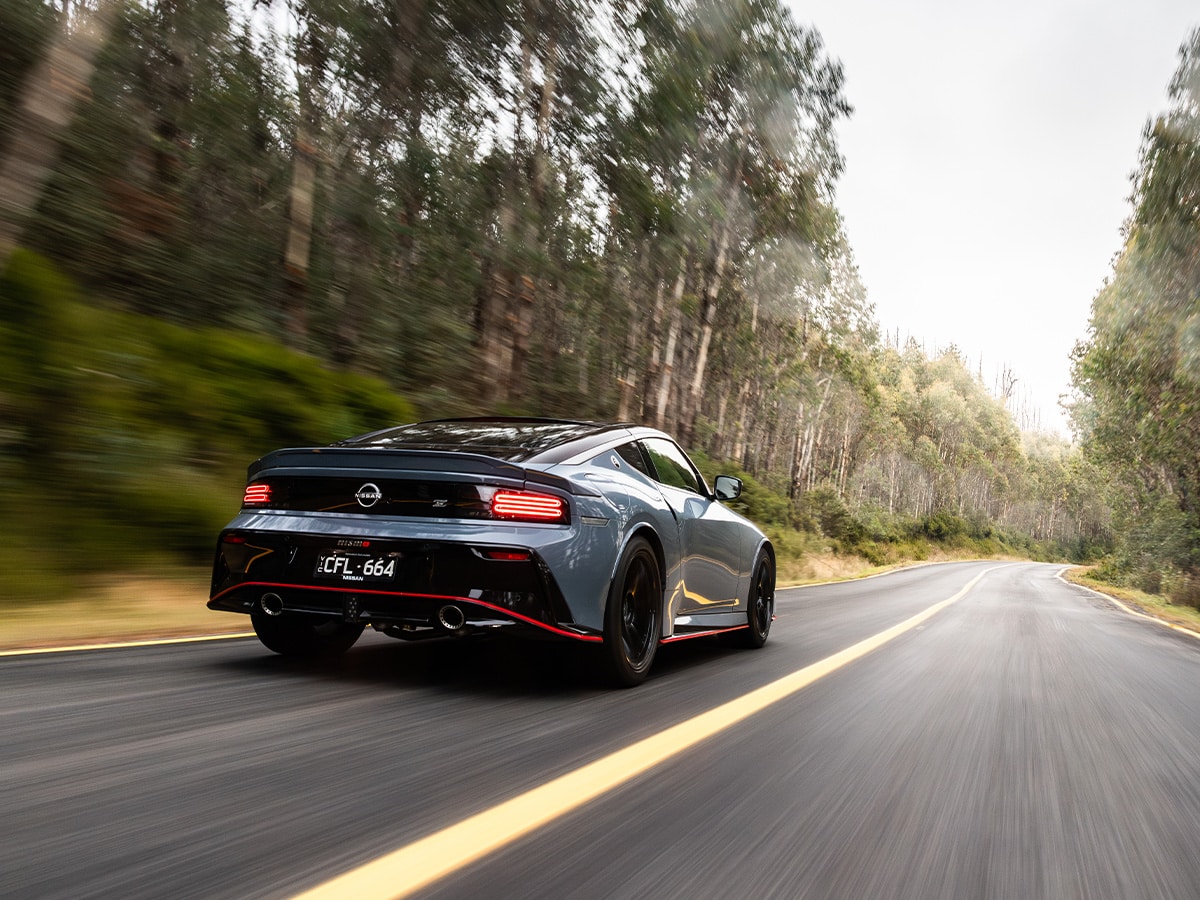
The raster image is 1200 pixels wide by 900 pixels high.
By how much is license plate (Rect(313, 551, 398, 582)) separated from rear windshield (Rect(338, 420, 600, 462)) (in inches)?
26.1

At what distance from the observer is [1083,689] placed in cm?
604

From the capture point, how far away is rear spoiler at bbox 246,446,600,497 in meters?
4.10

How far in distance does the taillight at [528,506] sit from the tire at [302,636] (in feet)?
3.72

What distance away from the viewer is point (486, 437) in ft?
16.0

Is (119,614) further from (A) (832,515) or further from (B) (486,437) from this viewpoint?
(A) (832,515)

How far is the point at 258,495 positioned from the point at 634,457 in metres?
2.05

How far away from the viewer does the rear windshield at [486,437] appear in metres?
4.49

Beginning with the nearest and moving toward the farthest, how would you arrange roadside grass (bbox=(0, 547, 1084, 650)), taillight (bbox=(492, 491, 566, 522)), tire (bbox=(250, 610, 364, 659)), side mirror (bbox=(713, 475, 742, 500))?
taillight (bbox=(492, 491, 566, 522)) → tire (bbox=(250, 610, 364, 659)) → roadside grass (bbox=(0, 547, 1084, 650)) → side mirror (bbox=(713, 475, 742, 500))

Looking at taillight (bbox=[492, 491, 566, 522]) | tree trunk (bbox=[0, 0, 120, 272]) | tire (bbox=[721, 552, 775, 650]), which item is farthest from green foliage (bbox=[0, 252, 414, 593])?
tire (bbox=[721, 552, 775, 650])

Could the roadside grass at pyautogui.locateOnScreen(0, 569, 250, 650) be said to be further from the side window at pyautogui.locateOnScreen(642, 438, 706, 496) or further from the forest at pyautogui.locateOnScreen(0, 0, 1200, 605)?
the side window at pyautogui.locateOnScreen(642, 438, 706, 496)

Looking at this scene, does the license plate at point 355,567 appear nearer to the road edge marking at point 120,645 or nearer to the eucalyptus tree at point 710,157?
the road edge marking at point 120,645

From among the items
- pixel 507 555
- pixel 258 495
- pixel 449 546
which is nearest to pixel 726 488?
pixel 507 555

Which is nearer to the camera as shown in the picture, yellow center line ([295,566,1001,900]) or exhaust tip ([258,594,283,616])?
yellow center line ([295,566,1001,900])

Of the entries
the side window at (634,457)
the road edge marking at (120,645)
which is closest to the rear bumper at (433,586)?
the side window at (634,457)
